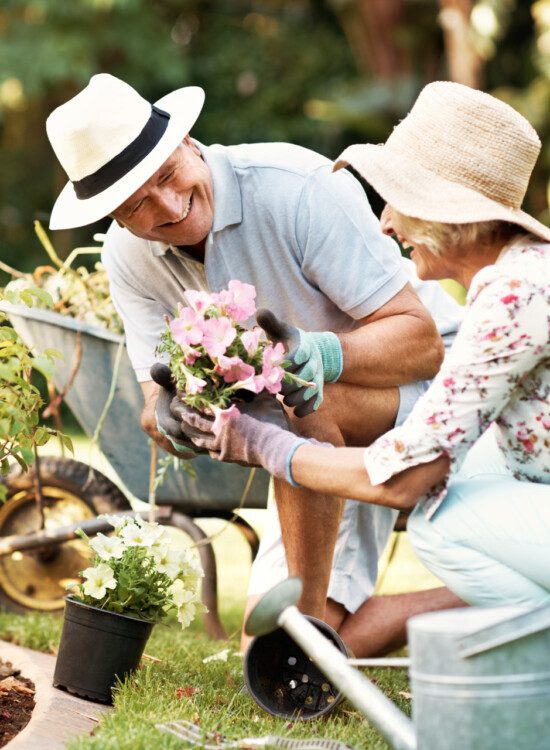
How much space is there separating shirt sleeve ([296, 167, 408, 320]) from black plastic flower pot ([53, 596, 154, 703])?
2.94ft

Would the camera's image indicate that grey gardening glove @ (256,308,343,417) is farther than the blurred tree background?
No

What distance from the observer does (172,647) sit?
3117 mm

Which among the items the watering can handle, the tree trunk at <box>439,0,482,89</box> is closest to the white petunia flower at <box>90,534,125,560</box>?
the watering can handle

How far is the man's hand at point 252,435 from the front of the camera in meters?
2.10

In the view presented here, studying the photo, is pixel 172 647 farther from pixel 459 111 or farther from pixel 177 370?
pixel 459 111

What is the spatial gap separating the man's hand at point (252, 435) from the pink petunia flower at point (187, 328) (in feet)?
0.55

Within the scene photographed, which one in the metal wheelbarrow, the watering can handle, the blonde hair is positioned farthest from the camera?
the metal wheelbarrow

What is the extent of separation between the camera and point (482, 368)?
1.88 metres

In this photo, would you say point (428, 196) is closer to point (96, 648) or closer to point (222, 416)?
point (222, 416)

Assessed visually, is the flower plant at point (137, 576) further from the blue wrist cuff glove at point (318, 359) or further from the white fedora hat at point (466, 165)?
the white fedora hat at point (466, 165)

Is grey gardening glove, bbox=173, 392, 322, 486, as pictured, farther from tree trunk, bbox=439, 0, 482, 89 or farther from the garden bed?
tree trunk, bbox=439, 0, 482, 89

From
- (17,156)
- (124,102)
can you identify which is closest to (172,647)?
(124,102)

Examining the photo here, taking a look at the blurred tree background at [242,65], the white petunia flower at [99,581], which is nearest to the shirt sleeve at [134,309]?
the white petunia flower at [99,581]

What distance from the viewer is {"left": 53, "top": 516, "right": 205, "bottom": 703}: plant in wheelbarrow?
2500mm
